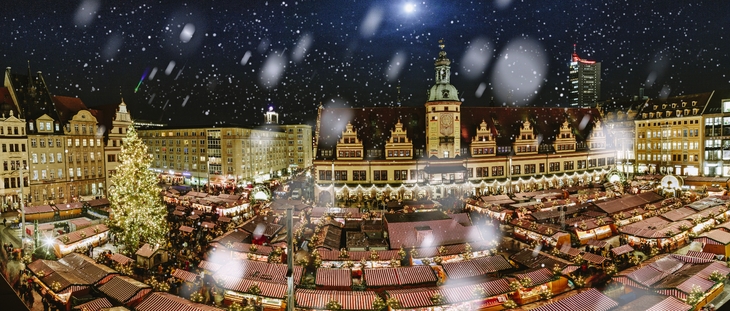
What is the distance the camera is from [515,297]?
19.1 m

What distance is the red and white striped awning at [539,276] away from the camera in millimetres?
19734

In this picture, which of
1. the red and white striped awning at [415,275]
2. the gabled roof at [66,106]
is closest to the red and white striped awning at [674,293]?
the red and white striped awning at [415,275]

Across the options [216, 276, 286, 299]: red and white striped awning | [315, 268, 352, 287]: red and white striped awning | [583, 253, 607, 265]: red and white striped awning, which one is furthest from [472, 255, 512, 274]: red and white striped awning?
[216, 276, 286, 299]: red and white striped awning

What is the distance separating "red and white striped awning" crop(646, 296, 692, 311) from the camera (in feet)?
52.7

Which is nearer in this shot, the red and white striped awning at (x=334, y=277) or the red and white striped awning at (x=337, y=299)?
the red and white striped awning at (x=337, y=299)

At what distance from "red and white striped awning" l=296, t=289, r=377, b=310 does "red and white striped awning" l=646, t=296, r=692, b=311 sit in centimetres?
1170

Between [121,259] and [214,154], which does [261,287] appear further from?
[214,154]

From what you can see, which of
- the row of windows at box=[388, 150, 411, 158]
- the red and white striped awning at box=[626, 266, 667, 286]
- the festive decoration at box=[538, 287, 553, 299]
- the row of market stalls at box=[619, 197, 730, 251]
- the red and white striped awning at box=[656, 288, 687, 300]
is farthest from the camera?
the row of windows at box=[388, 150, 411, 158]

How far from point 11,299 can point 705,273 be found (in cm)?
2642

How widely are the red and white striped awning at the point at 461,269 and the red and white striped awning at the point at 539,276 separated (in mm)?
2368

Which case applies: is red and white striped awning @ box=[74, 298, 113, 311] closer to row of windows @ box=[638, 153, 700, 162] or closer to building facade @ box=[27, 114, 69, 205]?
building facade @ box=[27, 114, 69, 205]

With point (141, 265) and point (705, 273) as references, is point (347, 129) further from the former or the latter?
point (705, 273)

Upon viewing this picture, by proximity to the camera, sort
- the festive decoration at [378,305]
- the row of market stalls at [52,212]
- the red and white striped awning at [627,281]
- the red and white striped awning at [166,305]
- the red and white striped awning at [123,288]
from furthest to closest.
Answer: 1. the row of market stalls at [52,212]
2. the red and white striped awning at [627,281]
3. the red and white striped awning at [123,288]
4. the festive decoration at [378,305]
5. the red and white striped awning at [166,305]

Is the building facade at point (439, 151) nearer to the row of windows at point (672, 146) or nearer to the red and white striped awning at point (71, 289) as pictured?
the row of windows at point (672, 146)
